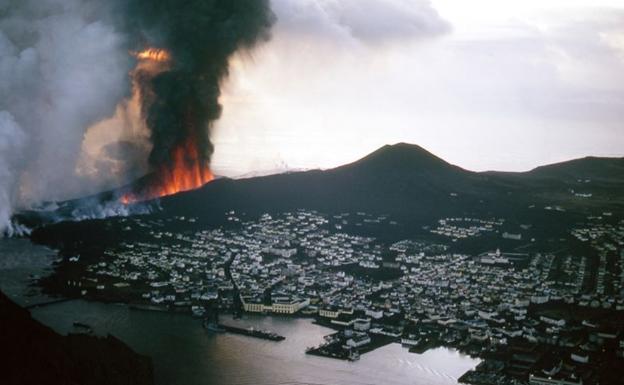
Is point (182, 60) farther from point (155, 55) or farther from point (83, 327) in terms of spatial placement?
point (83, 327)

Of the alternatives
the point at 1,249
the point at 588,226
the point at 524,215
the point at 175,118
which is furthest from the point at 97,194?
the point at 588,226

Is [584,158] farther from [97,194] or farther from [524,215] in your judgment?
[97,194]

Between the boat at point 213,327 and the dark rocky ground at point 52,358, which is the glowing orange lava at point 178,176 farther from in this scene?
the dark rocky ground at point 52,358

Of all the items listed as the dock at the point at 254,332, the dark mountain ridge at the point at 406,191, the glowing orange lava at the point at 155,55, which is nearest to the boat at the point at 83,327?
the dock at the point at 254,332

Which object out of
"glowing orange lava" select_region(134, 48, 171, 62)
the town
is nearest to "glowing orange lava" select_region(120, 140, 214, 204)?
"glowing orange lava" select_region(134, 48, 171, 62)

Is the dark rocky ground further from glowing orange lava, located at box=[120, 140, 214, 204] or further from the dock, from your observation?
glowing orange lava, located at box=[120, 140, 214, 204]
